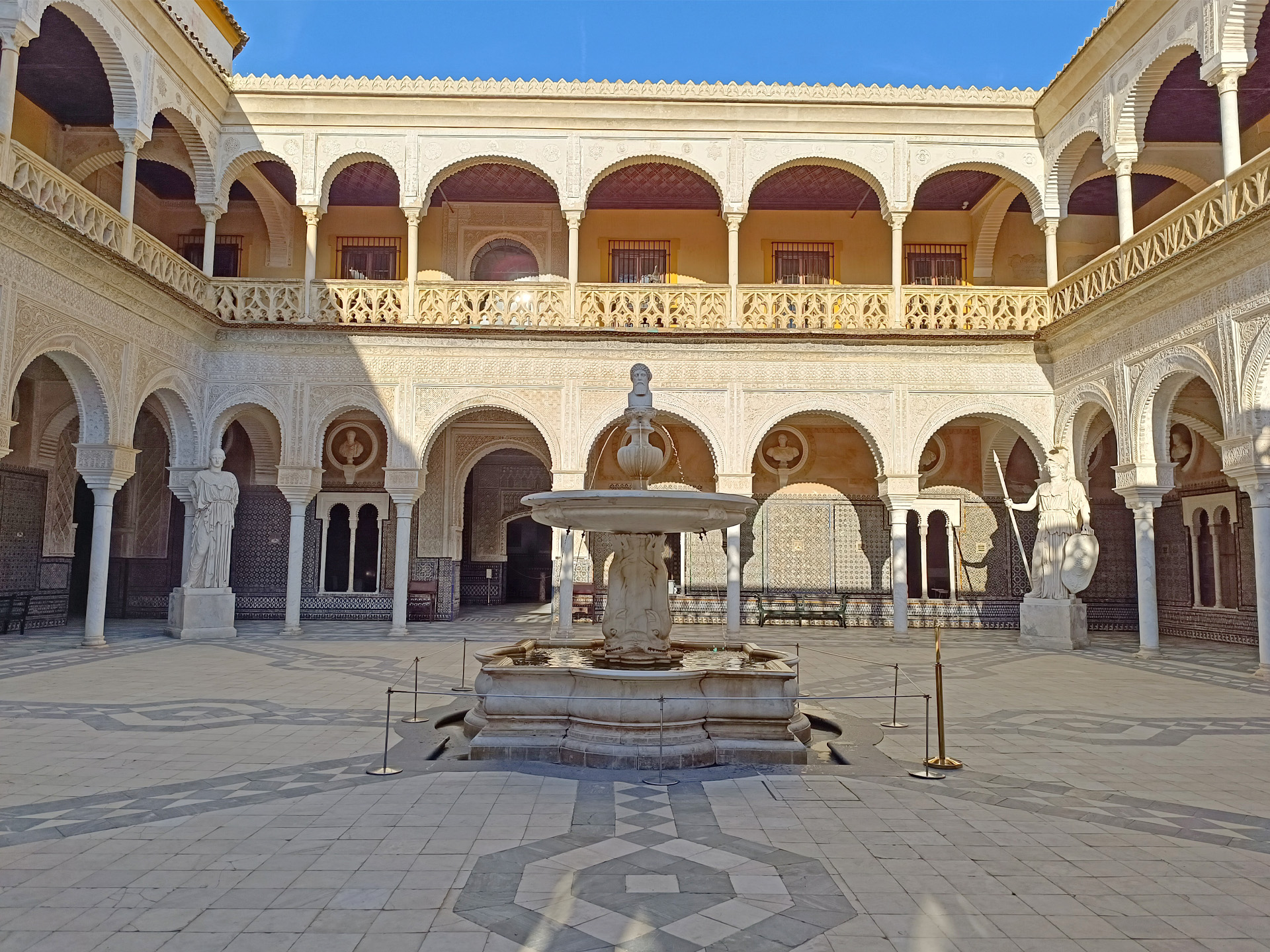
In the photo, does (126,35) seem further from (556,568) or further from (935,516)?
(935,516)

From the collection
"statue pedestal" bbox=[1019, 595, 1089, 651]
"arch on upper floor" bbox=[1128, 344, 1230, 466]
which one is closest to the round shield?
"statue pedestal" bbox=[1019, 595, 1089, 651]

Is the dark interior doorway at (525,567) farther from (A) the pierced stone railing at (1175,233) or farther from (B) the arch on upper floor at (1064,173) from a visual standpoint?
(B) the arch on upper floor at (1064,173)

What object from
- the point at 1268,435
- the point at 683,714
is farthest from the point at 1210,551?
the point at 683,714

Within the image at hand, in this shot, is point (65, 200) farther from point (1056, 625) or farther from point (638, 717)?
point (1056, 625)

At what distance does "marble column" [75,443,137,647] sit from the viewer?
11.1 meters

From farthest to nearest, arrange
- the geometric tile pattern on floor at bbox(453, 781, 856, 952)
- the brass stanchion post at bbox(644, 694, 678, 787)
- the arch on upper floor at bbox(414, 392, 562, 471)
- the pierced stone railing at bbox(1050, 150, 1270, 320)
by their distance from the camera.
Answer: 1. the arch on upper floor at bbox(414, 392, 562, 471)
2. the pierced stone railing at bbox(1050, 150, 1270, 320)
3. the brass stanchion post at bbox(644, 694, 678, 787)
4. the geometric tile pattern on floor at bbox(453, 781, 856, 952)

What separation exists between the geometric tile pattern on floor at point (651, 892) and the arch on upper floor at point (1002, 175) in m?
12.1

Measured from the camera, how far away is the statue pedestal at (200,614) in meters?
12.2

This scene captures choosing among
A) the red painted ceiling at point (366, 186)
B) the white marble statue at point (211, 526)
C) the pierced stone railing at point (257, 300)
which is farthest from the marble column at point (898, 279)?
the white marble statue at point (211, 526)

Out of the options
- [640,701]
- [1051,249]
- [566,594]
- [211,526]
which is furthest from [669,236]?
[640,701]

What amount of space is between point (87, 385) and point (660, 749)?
9362 millimetres

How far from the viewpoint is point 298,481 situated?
1334 cm

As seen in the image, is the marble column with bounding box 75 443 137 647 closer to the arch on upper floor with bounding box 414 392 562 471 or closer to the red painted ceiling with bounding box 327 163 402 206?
the arch on upper floor with bounding box 414 392 562 471

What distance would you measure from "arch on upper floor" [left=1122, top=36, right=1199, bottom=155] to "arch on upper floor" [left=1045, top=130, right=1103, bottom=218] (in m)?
1.05
